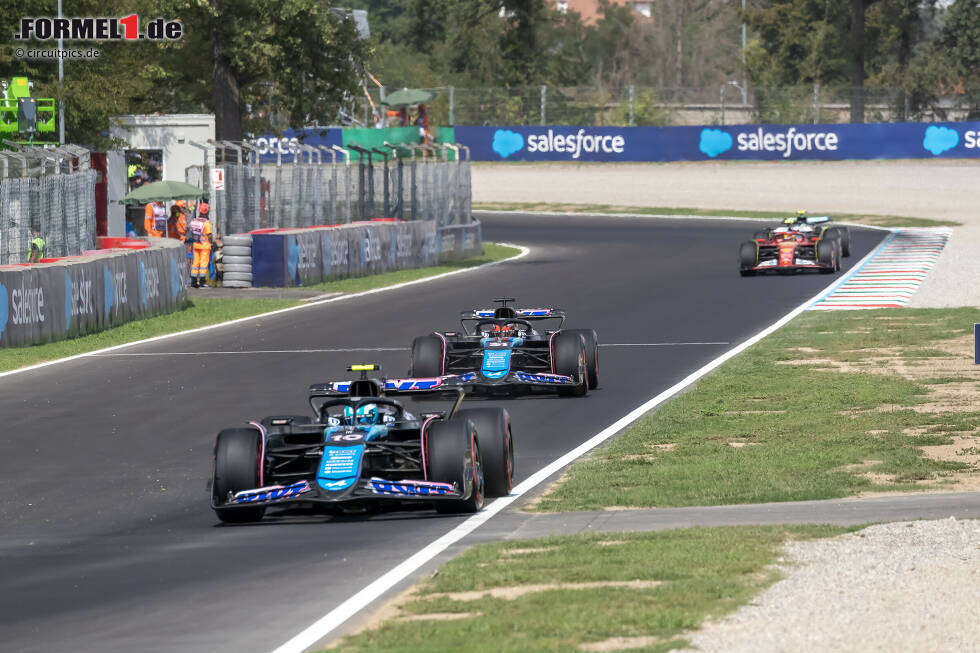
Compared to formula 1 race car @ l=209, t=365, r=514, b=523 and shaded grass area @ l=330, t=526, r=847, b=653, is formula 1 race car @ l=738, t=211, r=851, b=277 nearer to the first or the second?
formula 1 race car @ l=209, t=365, r=514, b=523

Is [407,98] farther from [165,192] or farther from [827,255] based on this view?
[827,255]

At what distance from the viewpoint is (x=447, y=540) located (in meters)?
10.1

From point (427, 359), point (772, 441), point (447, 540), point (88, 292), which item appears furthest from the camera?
point (88, 292)

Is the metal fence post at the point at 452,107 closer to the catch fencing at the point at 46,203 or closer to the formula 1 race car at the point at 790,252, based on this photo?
the formula 1 race car at the point at 790,252

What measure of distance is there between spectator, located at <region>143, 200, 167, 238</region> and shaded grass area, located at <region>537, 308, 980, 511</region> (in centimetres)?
1953

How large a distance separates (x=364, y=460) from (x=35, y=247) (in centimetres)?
1632

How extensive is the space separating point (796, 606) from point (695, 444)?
6.40 meters

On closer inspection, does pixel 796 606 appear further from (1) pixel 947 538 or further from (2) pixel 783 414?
(2) pixel 783 414

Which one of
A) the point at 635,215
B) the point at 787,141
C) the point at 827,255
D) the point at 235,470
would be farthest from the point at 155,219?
the point at 787,141

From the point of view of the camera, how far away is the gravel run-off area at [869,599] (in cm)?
692

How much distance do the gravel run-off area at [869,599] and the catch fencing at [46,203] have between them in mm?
18353

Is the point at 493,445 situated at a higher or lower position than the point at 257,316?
higher

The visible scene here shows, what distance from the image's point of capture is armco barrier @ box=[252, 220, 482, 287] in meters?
33.6

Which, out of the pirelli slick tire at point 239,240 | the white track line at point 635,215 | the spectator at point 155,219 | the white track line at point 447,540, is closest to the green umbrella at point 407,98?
the white track line at point 635,215
